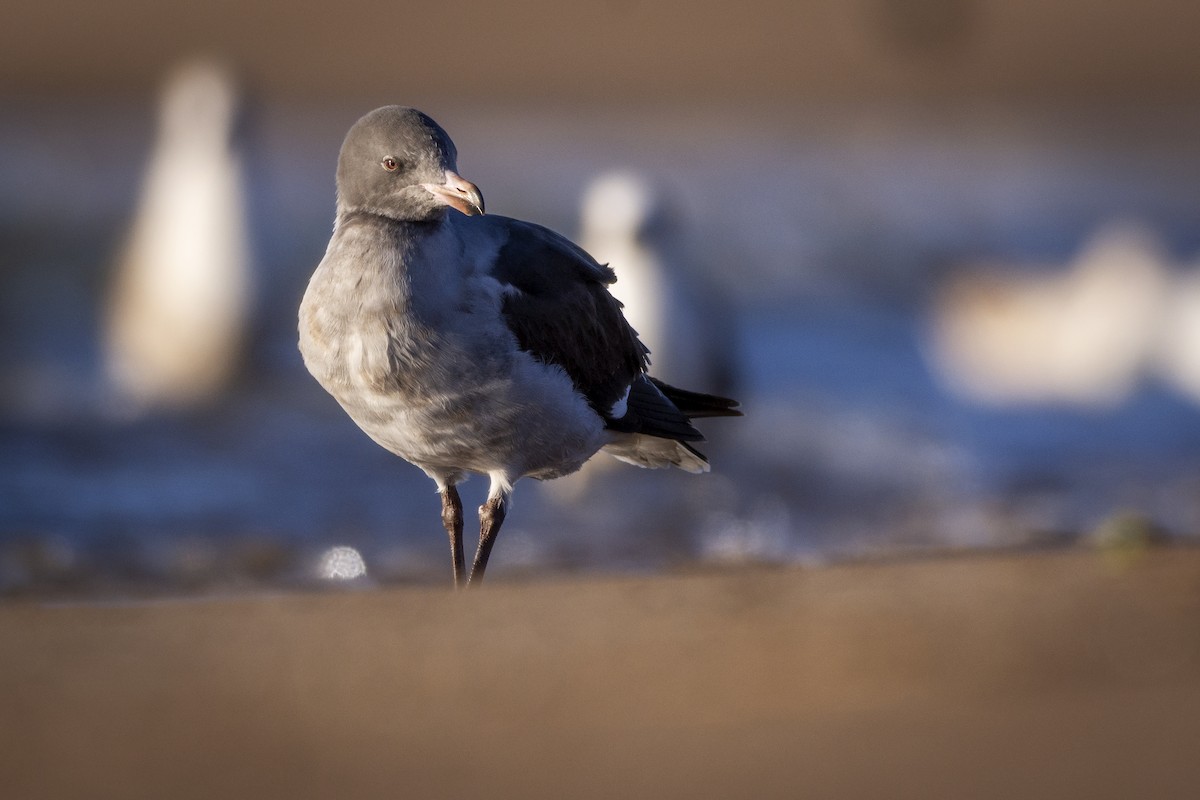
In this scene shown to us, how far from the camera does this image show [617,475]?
25.1ft

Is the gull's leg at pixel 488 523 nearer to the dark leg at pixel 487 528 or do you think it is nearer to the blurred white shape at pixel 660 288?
the dark leg at pixel 487 528

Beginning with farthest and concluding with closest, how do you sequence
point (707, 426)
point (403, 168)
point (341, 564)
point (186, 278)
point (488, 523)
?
1. point (186, 278)
2. point (707, 426)
3. point (341, 564)
4. point (488, 523)
5. point (403, 168)

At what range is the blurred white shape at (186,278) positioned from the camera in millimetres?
8922

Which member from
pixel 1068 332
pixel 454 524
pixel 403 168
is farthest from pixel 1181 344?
pixel 403 168

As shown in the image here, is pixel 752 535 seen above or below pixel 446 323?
below

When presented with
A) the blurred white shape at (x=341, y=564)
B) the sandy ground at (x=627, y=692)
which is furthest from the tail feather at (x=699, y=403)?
the blurred white shape at (x=341, y=564)

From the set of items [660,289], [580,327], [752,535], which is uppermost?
[660,289]

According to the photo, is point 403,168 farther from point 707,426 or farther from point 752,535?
point 707,426

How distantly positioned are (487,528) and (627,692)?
1420 millimetres

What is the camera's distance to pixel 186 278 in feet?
30.0

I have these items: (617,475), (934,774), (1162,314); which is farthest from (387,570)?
(1162,314)

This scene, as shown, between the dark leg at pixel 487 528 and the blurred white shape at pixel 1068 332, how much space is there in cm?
518

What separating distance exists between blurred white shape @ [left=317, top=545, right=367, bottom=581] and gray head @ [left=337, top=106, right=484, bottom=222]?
6.34 feet

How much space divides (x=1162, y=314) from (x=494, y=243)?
5.98m
